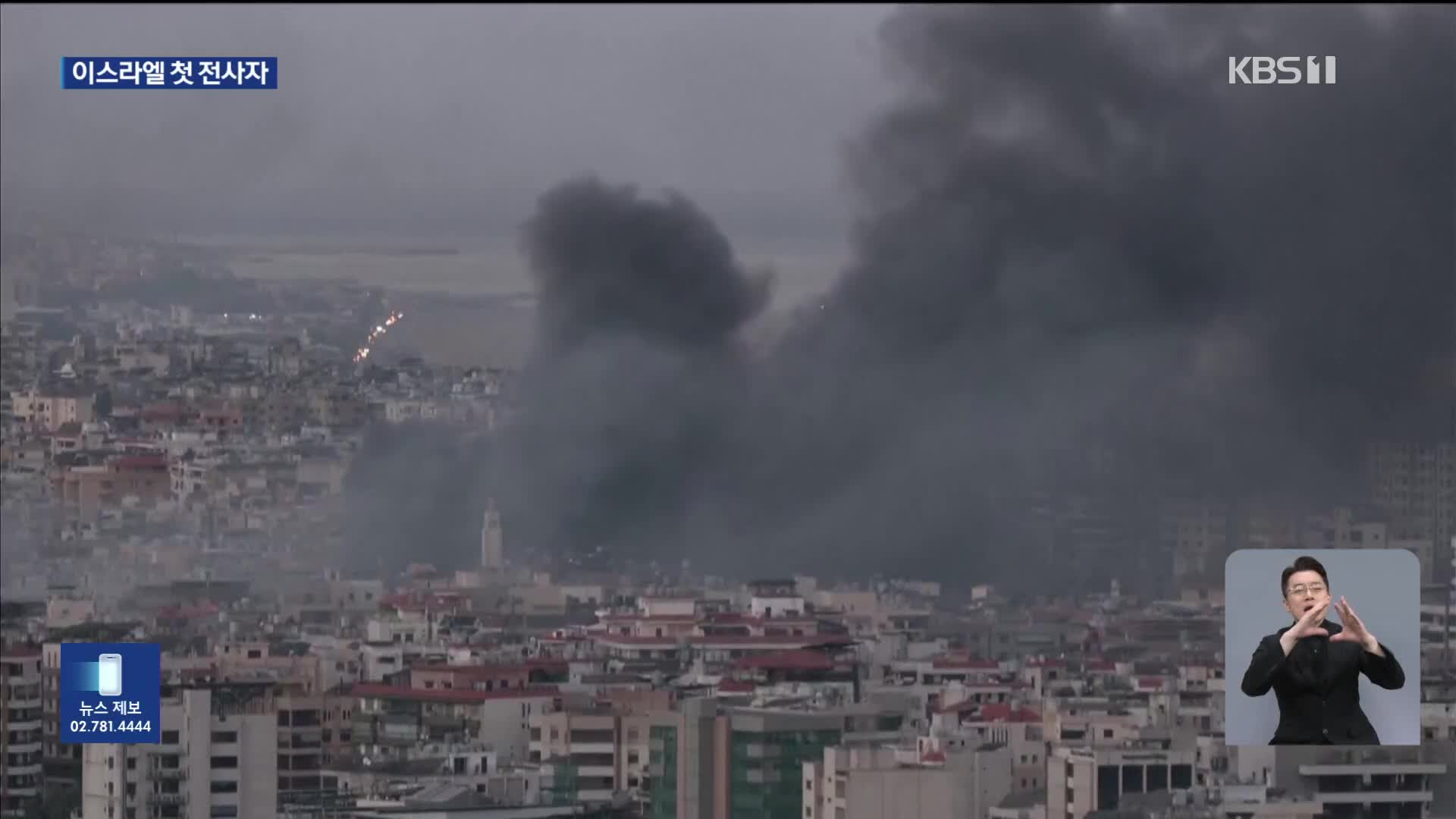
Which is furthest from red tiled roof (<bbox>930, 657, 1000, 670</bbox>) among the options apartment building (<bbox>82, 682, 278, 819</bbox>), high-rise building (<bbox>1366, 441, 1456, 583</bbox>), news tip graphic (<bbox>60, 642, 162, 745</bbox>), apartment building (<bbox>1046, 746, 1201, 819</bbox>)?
news tip graphic (<bbox>60, 642, 162, 745</bbox>)

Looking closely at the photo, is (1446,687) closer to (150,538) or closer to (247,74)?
(247,74)

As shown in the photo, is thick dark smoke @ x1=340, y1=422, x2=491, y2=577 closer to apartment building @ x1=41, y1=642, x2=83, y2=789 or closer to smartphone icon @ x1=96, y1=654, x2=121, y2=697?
apartment building @ x1=41, y1=642, x2=83, y2=789

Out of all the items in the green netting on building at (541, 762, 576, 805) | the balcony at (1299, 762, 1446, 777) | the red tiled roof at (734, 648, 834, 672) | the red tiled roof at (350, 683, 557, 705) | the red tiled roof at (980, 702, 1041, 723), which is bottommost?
the green netting on building at (541, 762, 576, 805)

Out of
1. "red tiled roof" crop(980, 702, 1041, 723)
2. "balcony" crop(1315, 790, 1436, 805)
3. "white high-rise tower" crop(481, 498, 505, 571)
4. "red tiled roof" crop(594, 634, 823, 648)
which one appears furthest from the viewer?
"white high-rise tower" crop(481, 498, 505, 571)

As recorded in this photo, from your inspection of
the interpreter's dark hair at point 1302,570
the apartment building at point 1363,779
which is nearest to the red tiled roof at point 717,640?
the apartment building at point 1363,779

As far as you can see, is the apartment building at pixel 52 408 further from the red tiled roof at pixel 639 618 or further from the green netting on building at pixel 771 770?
the green netting on building at pixel 771 770

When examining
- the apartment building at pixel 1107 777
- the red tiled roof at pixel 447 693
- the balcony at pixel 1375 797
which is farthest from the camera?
the red tiled roof at pixel 447 693

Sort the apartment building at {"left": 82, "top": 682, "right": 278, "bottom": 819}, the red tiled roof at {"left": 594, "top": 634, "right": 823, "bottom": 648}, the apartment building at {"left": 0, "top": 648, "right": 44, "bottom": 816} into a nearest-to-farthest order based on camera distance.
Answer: the apartment building at {"left": 82, "top": 682, "right": 278, "bottom": 819}, the apartment building at {"left": 0, "top": 648, "right": 44, "bottom": 816}, the red tiled roof at {"left": 594, "top": 634, "right": 823, "bottom": 648}

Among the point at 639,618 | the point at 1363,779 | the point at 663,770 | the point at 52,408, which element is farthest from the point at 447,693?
the point at 1363,779

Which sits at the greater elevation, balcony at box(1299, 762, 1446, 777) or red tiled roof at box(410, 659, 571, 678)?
balcony at box(1299, 762, 1446, 777)
